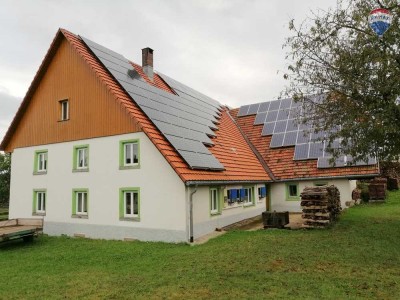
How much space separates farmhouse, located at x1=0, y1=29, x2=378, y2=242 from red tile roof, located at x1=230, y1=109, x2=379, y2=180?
0.26 feet

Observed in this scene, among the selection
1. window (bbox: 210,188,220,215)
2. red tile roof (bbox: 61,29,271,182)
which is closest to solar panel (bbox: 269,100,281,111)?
red tile roof (bbox: 61,29,271,182)

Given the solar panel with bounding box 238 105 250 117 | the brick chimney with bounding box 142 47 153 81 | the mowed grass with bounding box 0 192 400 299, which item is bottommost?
the mowed grass with bounding box 0 192 400 299

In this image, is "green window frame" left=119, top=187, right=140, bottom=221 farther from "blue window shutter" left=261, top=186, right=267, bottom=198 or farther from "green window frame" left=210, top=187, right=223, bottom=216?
"blue window shutter" left=261, top=186, right=267, bottom=198

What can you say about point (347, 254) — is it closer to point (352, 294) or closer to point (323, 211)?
point (352, 294)

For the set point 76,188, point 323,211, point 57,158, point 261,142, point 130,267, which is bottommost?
point 130,267

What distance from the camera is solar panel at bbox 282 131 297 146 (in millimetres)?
23547

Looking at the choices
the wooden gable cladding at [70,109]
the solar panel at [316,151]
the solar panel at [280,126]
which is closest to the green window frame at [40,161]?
the wooden gable cladding at [70,109]

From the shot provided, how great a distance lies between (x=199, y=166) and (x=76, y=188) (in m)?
7.01

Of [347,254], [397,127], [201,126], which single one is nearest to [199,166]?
[201,126]

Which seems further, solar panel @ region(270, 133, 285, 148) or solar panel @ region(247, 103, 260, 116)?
solar panel @ region(247, 103, 260, 116)

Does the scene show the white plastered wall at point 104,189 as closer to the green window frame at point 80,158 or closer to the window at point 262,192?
the green window frame at point 80,158

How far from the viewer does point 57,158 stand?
18094 mm

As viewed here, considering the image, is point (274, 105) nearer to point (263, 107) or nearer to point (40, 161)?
point (263, 107)

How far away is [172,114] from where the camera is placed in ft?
58.4
